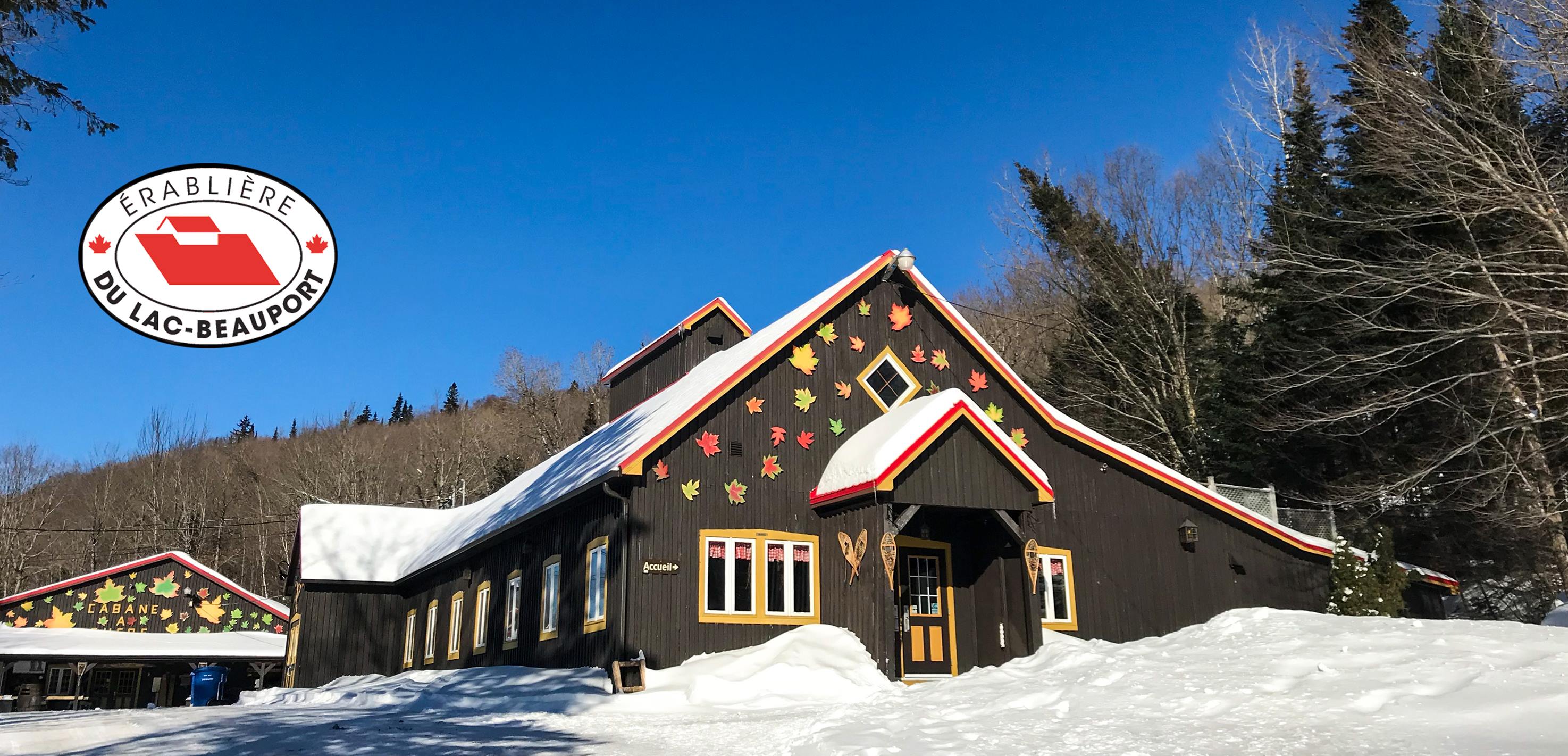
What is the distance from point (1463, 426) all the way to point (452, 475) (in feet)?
142

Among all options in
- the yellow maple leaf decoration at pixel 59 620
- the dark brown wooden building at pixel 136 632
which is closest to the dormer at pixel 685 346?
the dark brown wooden building at pixel 136 632

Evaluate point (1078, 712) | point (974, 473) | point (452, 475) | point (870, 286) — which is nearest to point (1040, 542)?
point (974, 473)

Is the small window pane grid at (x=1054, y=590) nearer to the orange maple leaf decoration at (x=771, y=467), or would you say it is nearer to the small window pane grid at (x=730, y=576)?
the orange maple leaf decoration at (x=771, y=467)

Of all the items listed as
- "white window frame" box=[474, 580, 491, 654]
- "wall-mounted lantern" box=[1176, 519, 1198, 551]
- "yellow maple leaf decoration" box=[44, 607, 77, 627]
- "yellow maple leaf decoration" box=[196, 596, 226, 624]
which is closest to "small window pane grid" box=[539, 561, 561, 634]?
"white window frame" box=[474, 580, 491, 654]

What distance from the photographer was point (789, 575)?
15008mm

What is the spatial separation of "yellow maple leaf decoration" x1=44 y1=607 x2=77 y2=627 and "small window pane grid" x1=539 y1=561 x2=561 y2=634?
23553 millimetres

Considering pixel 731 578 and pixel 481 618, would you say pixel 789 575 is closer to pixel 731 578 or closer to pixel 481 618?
pixel 731 578

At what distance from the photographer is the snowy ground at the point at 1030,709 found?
Answer: 7387 mm

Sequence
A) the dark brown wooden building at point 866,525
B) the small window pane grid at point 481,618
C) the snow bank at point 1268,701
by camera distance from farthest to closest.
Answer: the small window pane grid at point 481,618
the dark brown wooden building at point 866,525
the snow bank at point 1268,701

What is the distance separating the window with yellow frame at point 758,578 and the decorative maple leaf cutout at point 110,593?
26934 mm

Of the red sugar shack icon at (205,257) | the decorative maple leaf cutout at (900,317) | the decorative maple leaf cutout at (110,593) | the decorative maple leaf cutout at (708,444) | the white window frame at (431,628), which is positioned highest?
the decorative maple leaf cutout at (900,317)

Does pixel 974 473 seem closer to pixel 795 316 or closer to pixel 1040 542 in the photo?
pixel 1040 542

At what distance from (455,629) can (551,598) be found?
220 inches

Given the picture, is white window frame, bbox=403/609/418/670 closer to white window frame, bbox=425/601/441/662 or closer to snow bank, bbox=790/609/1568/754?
white window frame, bbox=425/601/441/662
